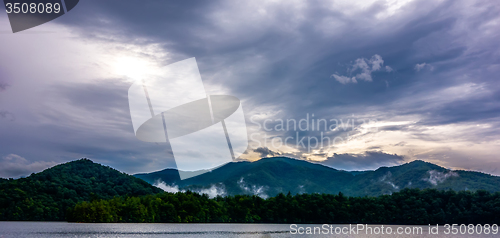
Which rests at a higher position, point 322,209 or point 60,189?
point 60,189

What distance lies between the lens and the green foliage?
12288 cm

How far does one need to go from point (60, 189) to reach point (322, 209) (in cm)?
9021

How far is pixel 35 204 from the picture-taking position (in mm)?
112062

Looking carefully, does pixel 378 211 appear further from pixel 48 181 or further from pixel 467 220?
pixel 48 181

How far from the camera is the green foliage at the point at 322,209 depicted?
12288 cm

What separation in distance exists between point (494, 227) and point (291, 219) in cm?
6350

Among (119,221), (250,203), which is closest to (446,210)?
(250,203)

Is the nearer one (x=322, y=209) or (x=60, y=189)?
(x=60, y=189)

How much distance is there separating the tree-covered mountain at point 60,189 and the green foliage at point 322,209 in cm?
1091

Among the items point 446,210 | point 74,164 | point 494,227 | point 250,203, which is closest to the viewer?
point 494,227

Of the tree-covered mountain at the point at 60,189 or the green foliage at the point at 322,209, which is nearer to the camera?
the tree-covered mountain at the point at 60,189

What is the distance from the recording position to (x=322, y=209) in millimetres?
131625

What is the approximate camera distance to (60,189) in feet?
425

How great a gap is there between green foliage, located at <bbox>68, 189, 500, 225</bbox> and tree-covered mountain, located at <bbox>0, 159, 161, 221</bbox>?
10911 millimetres
